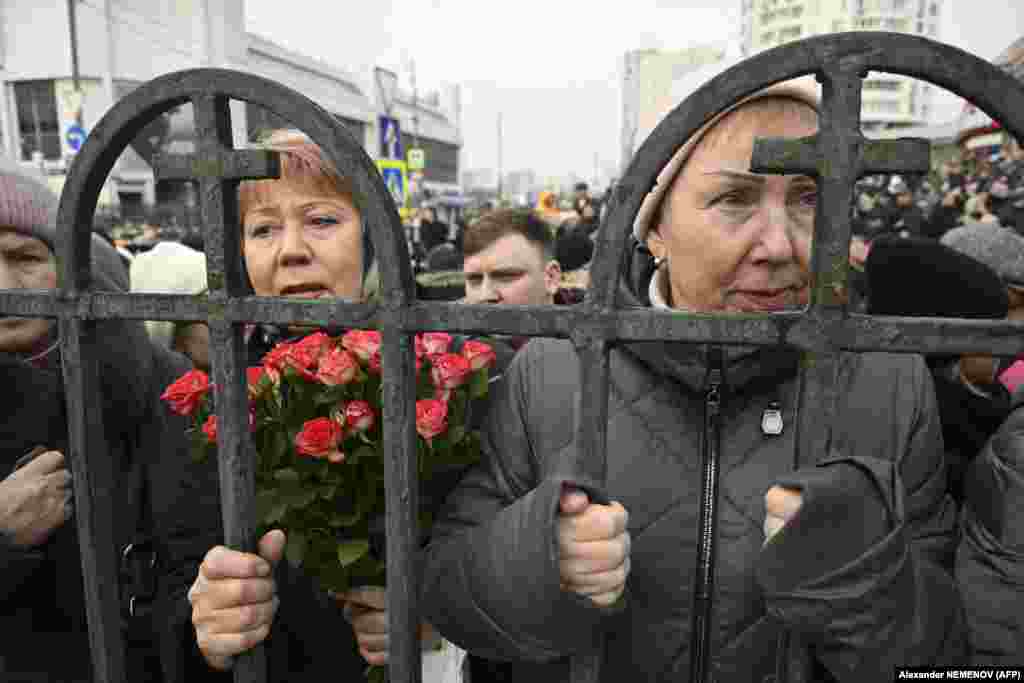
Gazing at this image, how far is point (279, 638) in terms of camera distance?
147 centimetres

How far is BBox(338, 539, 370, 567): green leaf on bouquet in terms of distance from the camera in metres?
1.16

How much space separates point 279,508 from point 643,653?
0.64m

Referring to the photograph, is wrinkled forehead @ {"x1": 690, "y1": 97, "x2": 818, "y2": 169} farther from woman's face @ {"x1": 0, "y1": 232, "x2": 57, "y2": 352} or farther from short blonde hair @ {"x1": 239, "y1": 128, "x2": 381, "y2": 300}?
woman's face @ {"x1": 0, "y1": 232, "x2": 57, "y2": 352}

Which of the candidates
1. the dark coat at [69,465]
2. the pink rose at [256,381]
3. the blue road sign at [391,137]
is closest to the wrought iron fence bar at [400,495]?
the pink rose at [256,381]

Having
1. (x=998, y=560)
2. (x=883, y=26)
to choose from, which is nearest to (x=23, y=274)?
(x=998, y=560)

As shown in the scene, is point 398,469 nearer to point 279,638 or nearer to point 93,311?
point 93,311

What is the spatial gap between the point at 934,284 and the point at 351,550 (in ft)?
6.65

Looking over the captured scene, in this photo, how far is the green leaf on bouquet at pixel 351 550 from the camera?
1163 mm

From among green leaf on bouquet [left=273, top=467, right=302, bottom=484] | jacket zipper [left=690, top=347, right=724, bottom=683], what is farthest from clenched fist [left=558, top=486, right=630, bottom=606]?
green leaf on bouquet [left=273, top=467, right=302, bottom=484]

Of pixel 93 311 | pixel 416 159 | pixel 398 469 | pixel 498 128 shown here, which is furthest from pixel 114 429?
pixel 498 128

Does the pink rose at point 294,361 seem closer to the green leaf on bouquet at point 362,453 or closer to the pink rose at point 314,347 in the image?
the pink rose at point 314,347

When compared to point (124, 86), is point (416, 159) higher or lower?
lower

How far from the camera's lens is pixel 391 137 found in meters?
9.05

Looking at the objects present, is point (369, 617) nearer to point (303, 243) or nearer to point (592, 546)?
point (592, 546)
